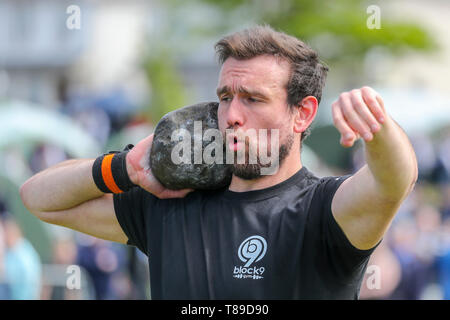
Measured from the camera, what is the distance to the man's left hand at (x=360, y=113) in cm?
235

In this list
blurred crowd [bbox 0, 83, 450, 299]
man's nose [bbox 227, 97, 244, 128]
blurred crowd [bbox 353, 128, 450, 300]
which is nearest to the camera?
man's nose [bbox 227, 97, 244, 128]

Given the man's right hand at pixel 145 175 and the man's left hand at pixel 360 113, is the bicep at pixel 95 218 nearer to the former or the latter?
the man's right hand at pixel 145 175

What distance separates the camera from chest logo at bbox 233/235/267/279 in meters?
2.88

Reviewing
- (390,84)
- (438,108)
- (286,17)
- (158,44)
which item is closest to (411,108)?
(438,108)

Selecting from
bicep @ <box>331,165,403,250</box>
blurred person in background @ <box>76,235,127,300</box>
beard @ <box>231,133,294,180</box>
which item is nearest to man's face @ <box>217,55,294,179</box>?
beard @ <box>231,133,294,180</box>

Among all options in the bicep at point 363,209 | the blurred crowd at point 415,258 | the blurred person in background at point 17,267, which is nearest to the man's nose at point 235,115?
the bicep at point 363,209

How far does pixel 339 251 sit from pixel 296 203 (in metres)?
0.31

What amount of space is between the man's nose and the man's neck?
0.27m

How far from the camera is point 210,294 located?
2920mm

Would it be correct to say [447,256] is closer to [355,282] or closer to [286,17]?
[355,282]

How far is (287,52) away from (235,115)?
0.37m

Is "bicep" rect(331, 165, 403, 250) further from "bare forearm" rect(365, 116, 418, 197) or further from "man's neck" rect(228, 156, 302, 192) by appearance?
"man's neck" rect(228, 156, 302, 192)

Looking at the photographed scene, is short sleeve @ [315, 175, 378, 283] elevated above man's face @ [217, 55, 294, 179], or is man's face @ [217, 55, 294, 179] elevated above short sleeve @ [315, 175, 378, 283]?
man's face @ [217, 55, 294, 179]

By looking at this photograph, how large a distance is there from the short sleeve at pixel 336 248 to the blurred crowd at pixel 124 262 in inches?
147
